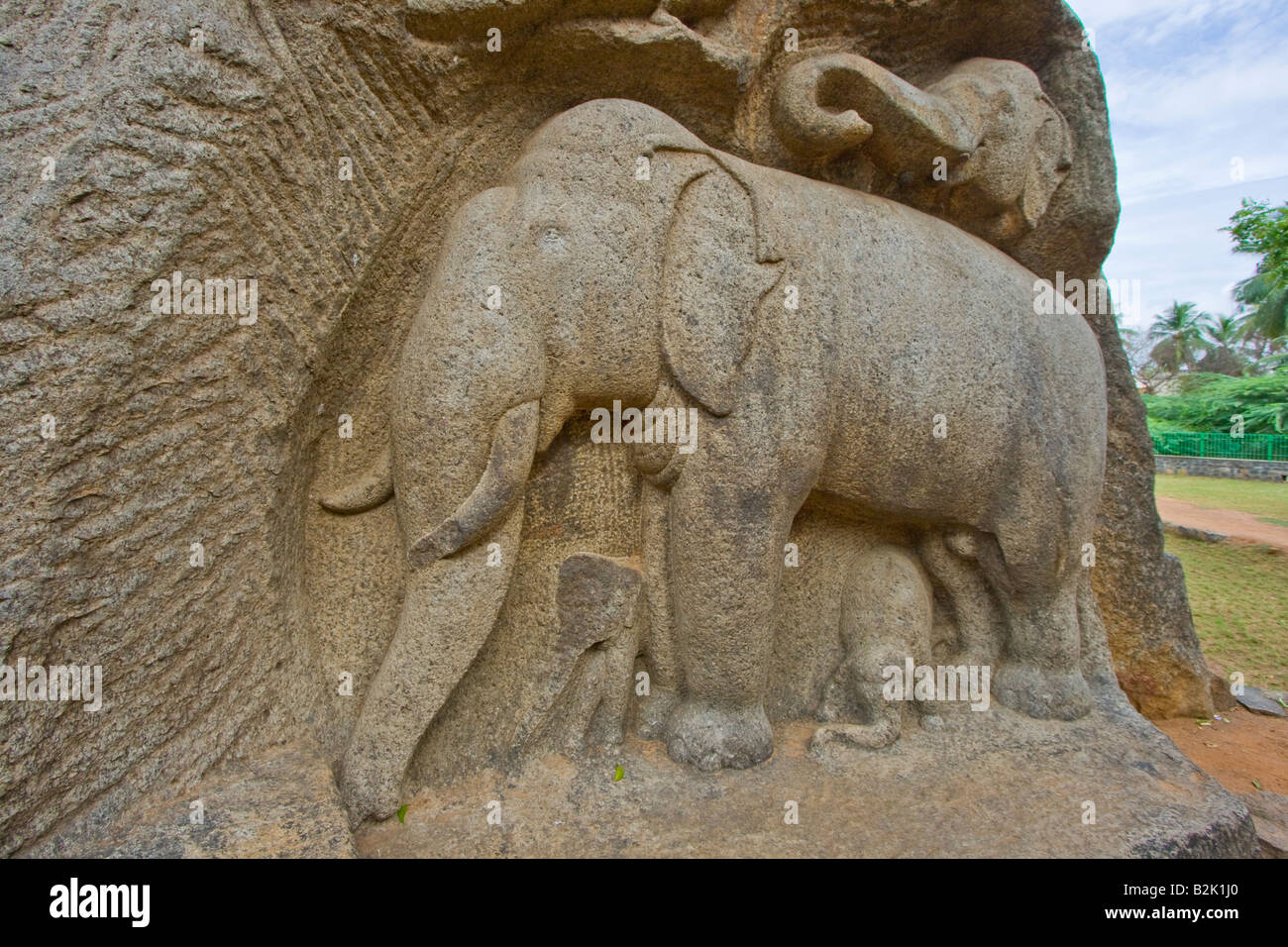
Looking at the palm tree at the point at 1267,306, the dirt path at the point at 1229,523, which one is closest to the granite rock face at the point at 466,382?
the dirt path at the point at 1229,523

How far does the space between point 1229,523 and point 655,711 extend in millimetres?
11767

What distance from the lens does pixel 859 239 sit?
240 centimetres

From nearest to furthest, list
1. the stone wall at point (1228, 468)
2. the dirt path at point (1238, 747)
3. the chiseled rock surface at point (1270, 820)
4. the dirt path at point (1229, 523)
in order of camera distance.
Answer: the chiseled rock surface at point (1270, 820)
the dirt path at point (1238, 747)
the dirt path at point (1229, 523)
the stone wall at point (1228, 468)

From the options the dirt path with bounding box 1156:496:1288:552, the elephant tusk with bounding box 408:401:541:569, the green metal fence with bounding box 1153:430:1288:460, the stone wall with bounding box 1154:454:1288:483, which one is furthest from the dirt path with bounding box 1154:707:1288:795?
the green metal fence with bounding box 1153:430:1288:460

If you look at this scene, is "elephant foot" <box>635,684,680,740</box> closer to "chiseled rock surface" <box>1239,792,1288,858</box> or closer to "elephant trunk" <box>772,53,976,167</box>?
"elephant trunk" <box>772,53,976,167</box>

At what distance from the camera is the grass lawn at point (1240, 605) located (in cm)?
511

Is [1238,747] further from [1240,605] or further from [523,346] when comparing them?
[523,346]

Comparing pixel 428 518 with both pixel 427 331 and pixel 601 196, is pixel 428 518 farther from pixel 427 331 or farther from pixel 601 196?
pixel 601 196

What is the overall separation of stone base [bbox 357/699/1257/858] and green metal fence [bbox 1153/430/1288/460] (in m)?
22.2

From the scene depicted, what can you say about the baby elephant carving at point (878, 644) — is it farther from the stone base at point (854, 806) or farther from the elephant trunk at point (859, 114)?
the elephant trunk at point (859, 114)

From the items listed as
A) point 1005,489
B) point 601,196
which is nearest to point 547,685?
point 601,196

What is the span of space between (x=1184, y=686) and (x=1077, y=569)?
152 cm

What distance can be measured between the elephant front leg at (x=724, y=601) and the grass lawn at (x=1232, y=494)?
12319mm

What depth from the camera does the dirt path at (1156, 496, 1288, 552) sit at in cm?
936
